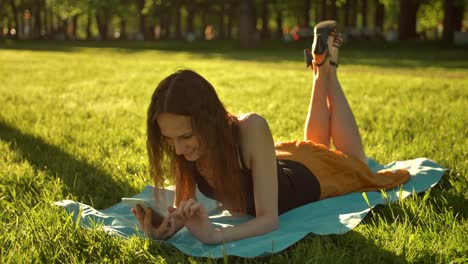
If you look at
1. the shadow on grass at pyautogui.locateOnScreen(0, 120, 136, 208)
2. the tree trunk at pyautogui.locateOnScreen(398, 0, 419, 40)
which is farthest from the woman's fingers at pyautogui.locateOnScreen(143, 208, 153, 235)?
the tree trunk at pyautogui.locateOnScreen(398, 0, 419, 40)

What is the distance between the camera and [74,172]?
4.38m

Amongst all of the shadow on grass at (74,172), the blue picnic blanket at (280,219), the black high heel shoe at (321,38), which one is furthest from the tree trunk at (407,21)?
the blue picnic blanket at (280,219)

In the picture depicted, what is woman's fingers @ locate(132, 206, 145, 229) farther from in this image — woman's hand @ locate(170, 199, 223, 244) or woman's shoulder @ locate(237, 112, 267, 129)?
woman's shoulder @ locate(237, 112, 267, 129)

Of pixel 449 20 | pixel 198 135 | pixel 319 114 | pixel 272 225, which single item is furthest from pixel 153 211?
pixel 449 20

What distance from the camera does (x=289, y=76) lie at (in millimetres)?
12289

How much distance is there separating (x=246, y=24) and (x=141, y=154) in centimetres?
2634

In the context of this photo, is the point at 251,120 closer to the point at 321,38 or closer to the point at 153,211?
the point at 153,211

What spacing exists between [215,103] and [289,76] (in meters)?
9.70

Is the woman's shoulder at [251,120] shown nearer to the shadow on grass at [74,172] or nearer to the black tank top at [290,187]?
the black tank top at [290,187]

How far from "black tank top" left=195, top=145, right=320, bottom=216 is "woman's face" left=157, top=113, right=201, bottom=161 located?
41cm

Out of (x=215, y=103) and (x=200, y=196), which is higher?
(x=215, y=103)

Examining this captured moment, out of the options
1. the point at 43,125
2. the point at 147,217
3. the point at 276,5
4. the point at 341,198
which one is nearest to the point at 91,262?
the point at 147,217

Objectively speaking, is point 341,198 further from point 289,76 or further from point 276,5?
point 276,5

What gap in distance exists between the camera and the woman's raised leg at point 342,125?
4.14 m
